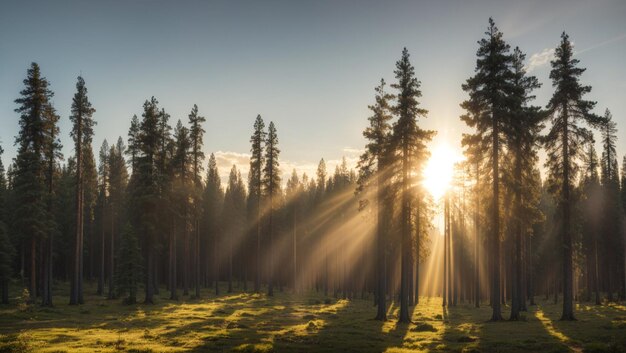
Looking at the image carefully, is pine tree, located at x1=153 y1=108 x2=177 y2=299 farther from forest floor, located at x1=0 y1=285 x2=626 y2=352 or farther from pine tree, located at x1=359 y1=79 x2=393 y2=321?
pine tree, located at x1=359 y1=79 x2=393 y2=321

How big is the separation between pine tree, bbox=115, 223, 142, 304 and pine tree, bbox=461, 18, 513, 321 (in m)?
32.3

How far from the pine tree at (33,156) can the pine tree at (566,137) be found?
41.3m

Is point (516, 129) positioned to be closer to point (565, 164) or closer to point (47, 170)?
point (565, 164)

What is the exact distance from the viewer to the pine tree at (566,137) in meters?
30.1

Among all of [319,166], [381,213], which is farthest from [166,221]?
[319,166]

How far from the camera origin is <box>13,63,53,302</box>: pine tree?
39688 millimetres

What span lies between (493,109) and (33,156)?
38129 millimetres

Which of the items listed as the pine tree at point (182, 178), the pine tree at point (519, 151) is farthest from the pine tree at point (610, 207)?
the pine tree at point (182, 178)

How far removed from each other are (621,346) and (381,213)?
18.3 metres

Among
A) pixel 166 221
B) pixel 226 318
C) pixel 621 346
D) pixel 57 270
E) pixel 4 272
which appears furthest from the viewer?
pixel 57 270

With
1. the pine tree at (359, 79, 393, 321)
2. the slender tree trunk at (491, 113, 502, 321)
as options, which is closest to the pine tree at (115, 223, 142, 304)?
the pine tree at (359, 79, 393, 321)

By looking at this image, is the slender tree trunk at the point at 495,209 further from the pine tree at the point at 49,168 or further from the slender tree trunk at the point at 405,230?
the pine tree at the point at 49,168

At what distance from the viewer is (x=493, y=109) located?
2934 cm

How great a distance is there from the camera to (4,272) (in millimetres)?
40781
